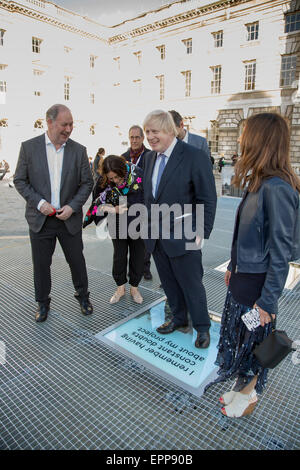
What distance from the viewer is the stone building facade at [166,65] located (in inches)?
969

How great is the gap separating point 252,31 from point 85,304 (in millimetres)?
29609

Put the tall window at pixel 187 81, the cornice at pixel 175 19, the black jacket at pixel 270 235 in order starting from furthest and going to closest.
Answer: the tall window at pixel 187 81 < the cornice at pixel 175 19 < the black jacket at pixel 270 235

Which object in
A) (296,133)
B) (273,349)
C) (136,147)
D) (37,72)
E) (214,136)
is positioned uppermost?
(37,72)

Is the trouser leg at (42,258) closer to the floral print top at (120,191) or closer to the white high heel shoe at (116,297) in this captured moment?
the floral print top at (120,191)

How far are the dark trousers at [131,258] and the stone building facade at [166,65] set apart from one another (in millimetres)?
23509

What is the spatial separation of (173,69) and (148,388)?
107 feet

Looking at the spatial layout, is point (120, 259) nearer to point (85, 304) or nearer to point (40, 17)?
point (85, 304)

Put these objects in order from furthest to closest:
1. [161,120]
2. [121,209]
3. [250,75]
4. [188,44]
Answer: [188,44] < [250,75] < [121,209] < [161,120]

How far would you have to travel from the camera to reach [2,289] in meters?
3.68

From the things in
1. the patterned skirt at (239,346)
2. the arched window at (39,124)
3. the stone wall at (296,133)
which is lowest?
the patterned skirt at (239,346)

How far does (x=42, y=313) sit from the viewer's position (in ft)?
10.1

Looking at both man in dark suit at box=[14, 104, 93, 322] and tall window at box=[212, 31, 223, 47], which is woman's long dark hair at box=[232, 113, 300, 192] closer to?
man in dark suit at box=[14, 104, 93, 322]

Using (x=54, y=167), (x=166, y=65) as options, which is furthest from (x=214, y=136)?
(x=54, y=167)

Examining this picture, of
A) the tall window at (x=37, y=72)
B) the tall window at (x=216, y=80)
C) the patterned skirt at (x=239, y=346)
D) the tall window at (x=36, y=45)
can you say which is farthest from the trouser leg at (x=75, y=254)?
the tall window at (x=36, y=45)
